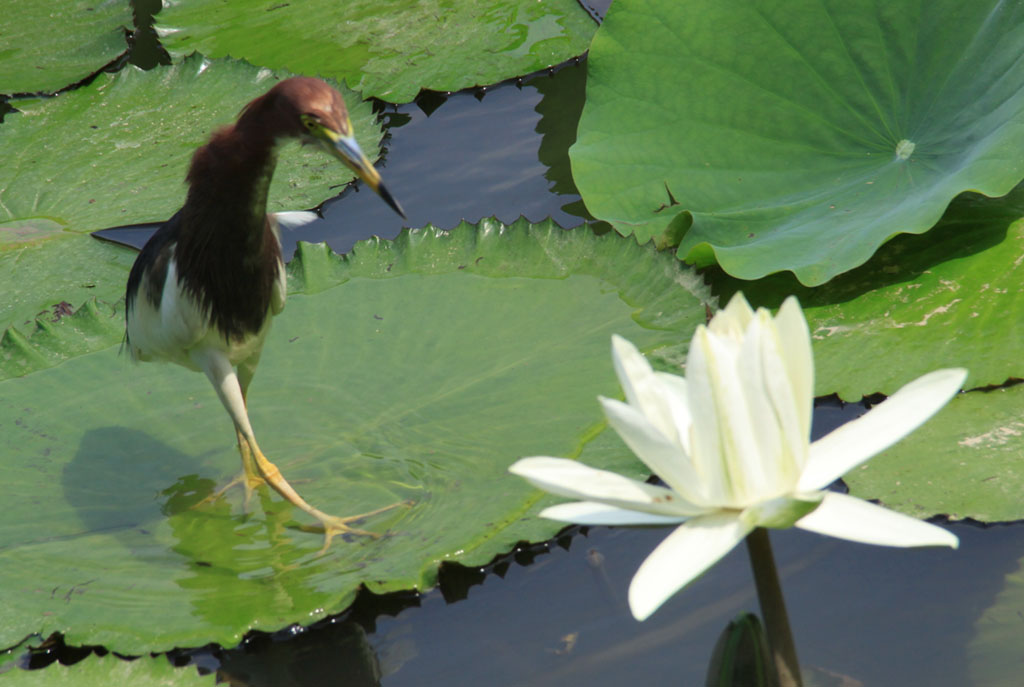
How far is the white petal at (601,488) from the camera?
815 mm

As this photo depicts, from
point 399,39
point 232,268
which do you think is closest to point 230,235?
point 232,268

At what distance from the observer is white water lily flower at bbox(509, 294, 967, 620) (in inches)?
31.8

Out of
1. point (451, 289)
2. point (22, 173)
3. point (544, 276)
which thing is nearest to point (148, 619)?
point (451, 289)

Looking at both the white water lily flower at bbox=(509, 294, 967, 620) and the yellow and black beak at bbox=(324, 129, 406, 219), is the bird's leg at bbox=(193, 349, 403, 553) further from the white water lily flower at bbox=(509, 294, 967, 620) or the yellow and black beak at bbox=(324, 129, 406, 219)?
the white water lily flower at bbox=(509, 294, 967, 620)

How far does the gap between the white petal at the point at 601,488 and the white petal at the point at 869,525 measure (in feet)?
0.35

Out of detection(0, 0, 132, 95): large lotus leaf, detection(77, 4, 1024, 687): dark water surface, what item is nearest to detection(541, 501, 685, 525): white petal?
detection(77, 4, 1024, 687): dark water surface

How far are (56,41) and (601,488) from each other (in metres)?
3.86

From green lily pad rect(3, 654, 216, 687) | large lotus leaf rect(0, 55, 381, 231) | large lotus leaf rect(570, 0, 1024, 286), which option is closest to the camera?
green lily pad rect(3, 654, 216, 687)

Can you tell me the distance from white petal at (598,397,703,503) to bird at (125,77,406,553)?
891 millimetres

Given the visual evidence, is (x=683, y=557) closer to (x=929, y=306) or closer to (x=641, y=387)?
(x=641, y=387)

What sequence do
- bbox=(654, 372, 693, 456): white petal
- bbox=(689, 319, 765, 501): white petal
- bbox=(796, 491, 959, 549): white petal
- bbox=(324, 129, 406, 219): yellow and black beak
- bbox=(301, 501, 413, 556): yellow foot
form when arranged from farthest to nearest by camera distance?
bbox=(301, 501, 413, 556): yellow foot < bbox=(324, 129, 406, 219): yellow and black beak < bbox=(654, 372, 693, 456): white petal < bbox=(689, 319, 765, 501): white petal < bbox=(796, 491, 959, 549): white petal

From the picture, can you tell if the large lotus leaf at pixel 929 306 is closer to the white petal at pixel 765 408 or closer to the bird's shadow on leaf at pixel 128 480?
the white petal at pixel 765 408

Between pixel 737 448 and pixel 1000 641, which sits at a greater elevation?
pixel 737 448

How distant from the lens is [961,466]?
1.76 metres
